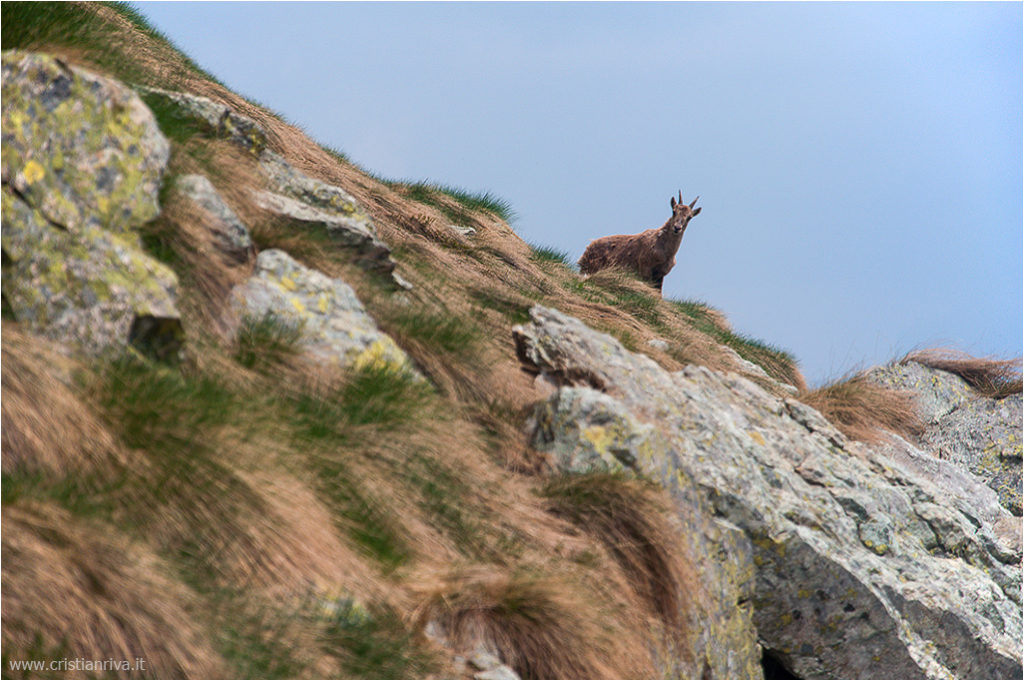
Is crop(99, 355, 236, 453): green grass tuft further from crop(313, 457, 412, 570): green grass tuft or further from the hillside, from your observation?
crop(313, 457, 412, 570): green grass tuft

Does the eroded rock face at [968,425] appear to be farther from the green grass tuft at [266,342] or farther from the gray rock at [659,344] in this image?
the green grass tuft at [266,342]

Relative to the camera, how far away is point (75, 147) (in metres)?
4.95

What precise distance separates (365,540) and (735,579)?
2728 mm

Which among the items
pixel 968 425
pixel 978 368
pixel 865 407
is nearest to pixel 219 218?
pixel 865 407

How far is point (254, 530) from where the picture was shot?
152 inches

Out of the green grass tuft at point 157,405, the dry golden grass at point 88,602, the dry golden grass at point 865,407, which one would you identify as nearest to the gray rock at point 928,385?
the dry golden grass at point 865,407

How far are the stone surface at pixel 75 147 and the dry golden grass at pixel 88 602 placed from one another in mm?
2057

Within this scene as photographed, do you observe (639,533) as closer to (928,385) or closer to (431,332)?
(431,332)

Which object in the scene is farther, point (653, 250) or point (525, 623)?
point (653, 250)

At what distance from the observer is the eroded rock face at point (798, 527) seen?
585 cm

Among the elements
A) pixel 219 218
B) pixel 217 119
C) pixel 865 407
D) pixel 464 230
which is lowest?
pixel 219 218

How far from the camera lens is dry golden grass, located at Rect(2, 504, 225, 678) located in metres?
3.10

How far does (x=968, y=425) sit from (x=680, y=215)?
31.1 feet

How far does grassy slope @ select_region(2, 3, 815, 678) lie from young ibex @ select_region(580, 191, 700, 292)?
1328 cm
